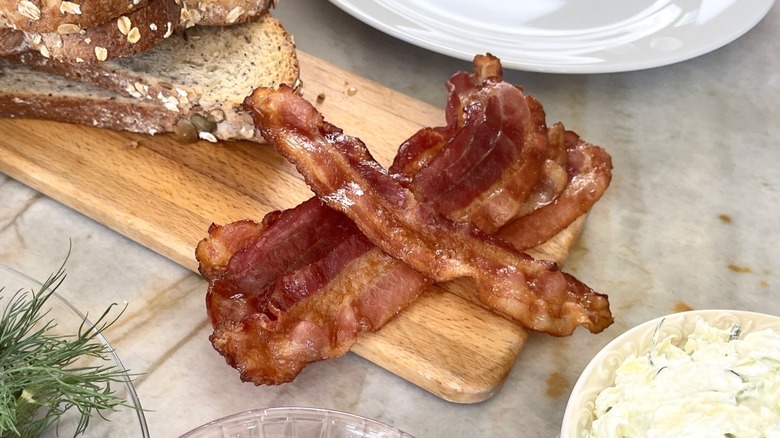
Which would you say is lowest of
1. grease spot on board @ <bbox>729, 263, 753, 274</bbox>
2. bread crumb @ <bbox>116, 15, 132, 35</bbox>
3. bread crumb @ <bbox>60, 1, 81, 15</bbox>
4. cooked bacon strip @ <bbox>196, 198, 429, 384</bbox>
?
cooked bacon strip @ <bbox>196, 198, 429, 384</bbox>

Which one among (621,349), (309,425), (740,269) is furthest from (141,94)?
(740,269)

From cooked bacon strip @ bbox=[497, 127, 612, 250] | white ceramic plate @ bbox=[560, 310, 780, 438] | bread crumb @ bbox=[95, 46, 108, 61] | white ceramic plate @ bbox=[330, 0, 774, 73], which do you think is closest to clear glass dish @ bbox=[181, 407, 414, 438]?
white ceramic plate @ bbox=[560, 310, 780, 438]

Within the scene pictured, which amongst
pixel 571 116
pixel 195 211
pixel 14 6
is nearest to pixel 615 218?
pixel 571 116

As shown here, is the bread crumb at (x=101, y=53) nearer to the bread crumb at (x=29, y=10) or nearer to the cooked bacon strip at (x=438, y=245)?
the bread crumb at (x=29, y=10)

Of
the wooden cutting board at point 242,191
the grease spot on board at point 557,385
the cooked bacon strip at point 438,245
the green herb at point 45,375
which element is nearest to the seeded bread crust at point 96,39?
the wooden cutting board at point 242,191

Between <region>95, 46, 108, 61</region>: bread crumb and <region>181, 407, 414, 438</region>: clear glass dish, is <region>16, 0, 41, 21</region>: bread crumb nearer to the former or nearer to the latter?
<region>95, 46, 108, 61</region>: bread crumb
